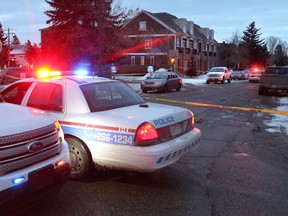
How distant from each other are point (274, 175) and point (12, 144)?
4.02 m

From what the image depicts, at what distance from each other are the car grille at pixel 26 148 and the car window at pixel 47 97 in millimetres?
1415

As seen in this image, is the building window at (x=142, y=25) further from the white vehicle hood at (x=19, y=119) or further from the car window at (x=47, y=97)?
the white vehicle hood at (x=19, y=119)

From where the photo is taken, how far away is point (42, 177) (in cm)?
357

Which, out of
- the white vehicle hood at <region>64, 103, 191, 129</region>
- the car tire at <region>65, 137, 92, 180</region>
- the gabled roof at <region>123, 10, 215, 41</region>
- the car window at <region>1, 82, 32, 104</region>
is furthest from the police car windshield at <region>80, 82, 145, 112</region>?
the gabled roof at <region>123, 10, 215, 41</region>

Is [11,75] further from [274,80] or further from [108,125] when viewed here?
[108,125]

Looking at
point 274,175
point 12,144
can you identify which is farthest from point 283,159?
point 12,144

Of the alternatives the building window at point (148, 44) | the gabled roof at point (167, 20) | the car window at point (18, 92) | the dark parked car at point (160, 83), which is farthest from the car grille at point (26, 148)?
the gabled roof at point (167, 20)

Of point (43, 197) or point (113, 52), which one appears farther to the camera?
point (113, 52)

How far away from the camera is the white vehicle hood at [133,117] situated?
15.1 ft

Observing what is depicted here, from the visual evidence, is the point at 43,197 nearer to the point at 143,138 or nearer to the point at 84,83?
the point at 143,138

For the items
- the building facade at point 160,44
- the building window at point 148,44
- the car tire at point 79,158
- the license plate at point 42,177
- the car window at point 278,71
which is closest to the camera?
the license plate at point 42,177

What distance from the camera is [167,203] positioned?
4297 millimetres

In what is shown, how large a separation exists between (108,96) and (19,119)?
7.06 feet

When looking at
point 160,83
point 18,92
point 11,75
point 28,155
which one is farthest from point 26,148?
point 11,75
